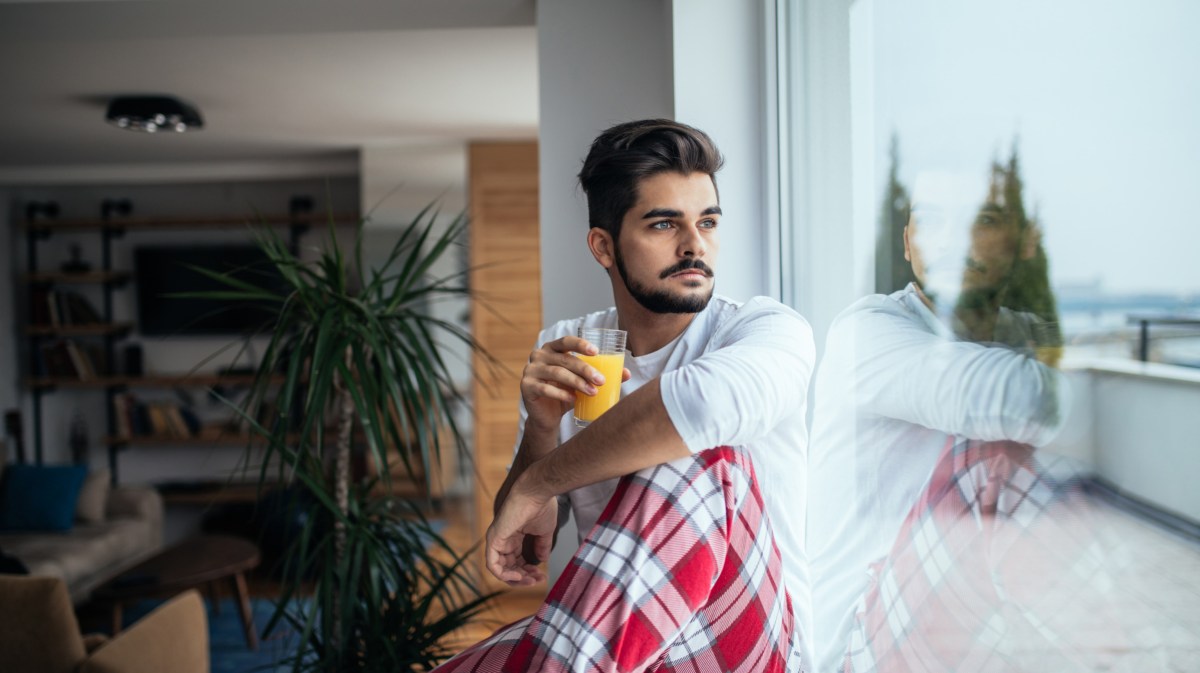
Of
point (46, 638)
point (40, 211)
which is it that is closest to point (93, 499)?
point (40, 211)

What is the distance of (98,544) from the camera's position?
416 centimetres

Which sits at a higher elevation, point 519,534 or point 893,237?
point 893,237

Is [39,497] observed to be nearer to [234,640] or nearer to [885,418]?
[234,640]

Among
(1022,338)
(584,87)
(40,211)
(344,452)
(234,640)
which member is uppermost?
(40,211)

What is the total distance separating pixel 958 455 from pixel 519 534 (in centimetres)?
69

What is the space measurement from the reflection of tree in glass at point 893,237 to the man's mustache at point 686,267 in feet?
0.84

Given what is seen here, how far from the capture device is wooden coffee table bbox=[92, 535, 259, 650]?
3.58m

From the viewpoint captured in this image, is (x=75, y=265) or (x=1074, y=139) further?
(x=75, y=265)

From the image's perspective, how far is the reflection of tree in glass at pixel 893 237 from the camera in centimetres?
104

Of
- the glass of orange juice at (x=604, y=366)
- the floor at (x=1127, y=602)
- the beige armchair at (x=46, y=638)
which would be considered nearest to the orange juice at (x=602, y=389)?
the glass of orange juice at (x=604, y=366)

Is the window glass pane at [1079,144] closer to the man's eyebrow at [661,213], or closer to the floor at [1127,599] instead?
the floor at [1127,599]

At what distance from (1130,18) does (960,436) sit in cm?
44

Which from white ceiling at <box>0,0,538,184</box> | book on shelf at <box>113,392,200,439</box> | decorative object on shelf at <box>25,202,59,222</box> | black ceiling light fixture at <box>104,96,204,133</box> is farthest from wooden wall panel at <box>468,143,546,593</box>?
decorative object on shelf at <box>25,202,59,222</box>

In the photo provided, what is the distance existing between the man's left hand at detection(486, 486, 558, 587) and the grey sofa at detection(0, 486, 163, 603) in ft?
10.2
